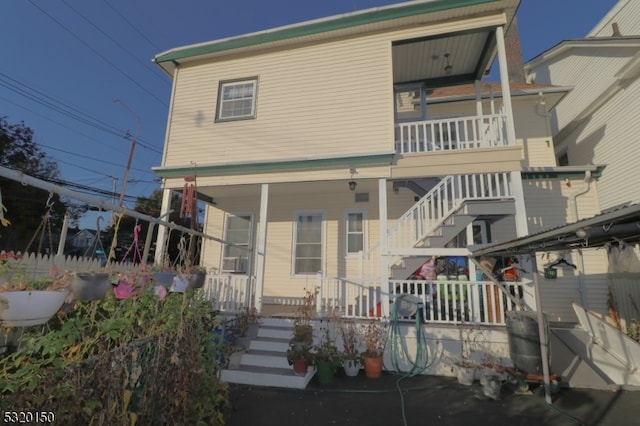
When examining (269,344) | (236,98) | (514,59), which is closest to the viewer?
(269,344)

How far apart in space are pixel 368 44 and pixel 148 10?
948 cm

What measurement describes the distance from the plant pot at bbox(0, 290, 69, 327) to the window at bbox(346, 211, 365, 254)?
6586 millimetres

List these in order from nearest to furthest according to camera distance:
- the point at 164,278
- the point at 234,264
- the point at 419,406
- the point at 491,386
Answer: the point at 164,278
the point at 419,406
the point at 491,386
the point at 234,264

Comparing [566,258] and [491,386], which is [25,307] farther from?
[566,258]

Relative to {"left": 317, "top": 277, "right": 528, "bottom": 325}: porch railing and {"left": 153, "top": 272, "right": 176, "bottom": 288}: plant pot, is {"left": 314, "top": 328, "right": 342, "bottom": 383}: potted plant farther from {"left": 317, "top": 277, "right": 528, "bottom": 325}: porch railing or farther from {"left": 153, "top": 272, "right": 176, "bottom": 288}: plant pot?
{"left": 153, "top": 272, "right": 176, "bottom": 288}: plant pot

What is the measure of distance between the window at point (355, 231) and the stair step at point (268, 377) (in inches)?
143

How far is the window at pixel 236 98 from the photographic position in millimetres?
7508

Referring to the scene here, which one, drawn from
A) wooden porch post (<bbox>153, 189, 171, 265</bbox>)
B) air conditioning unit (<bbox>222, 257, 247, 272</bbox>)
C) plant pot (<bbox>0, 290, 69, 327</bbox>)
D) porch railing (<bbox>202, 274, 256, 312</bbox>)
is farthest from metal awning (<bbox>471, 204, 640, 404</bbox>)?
wooden porch post (<bbox>153, 189, 171, 265</bbox>)

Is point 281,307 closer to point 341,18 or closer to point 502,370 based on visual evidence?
point 502,370

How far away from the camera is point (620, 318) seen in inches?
257

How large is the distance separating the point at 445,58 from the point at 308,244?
5.97 m

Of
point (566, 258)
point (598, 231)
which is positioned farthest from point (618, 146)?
point (598, 231)

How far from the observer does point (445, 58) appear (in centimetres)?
735

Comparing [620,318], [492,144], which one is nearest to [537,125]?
[492,144]
